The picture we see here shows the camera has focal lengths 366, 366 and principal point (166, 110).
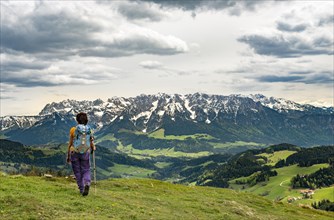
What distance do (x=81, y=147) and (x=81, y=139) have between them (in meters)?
0.65

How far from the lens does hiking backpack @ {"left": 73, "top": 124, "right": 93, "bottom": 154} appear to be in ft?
96.9

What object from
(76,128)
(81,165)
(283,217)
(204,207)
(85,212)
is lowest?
(283,217)

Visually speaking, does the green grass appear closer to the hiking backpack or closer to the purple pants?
the purple pants

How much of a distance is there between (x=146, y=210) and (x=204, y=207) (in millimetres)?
10147

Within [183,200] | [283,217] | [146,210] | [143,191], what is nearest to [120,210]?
[146,210]

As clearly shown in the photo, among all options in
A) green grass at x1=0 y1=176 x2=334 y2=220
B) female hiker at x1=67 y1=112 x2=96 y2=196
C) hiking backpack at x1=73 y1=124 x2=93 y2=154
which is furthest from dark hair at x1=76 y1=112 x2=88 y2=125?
green grass at x1=0 y1=176 x2=334 y2=220

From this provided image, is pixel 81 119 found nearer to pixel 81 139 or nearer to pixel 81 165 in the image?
pixel 81 139

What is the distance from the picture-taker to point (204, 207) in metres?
40.4

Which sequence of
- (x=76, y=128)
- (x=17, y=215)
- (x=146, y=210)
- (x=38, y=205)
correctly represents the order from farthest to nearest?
(x=146, y=210), (x=76, y=128), (x=38, y=205), (x=17, y=215)

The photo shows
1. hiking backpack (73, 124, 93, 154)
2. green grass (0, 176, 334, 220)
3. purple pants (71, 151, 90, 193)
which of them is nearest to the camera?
green grass (0, 176, 334, 220)

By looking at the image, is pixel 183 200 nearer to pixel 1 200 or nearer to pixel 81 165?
pixel 81 165

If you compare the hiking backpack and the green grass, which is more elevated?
the hiking backpack

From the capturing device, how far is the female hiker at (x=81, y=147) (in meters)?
29.5

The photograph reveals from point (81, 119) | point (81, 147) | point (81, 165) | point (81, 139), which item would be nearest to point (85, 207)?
point (81, 165)
